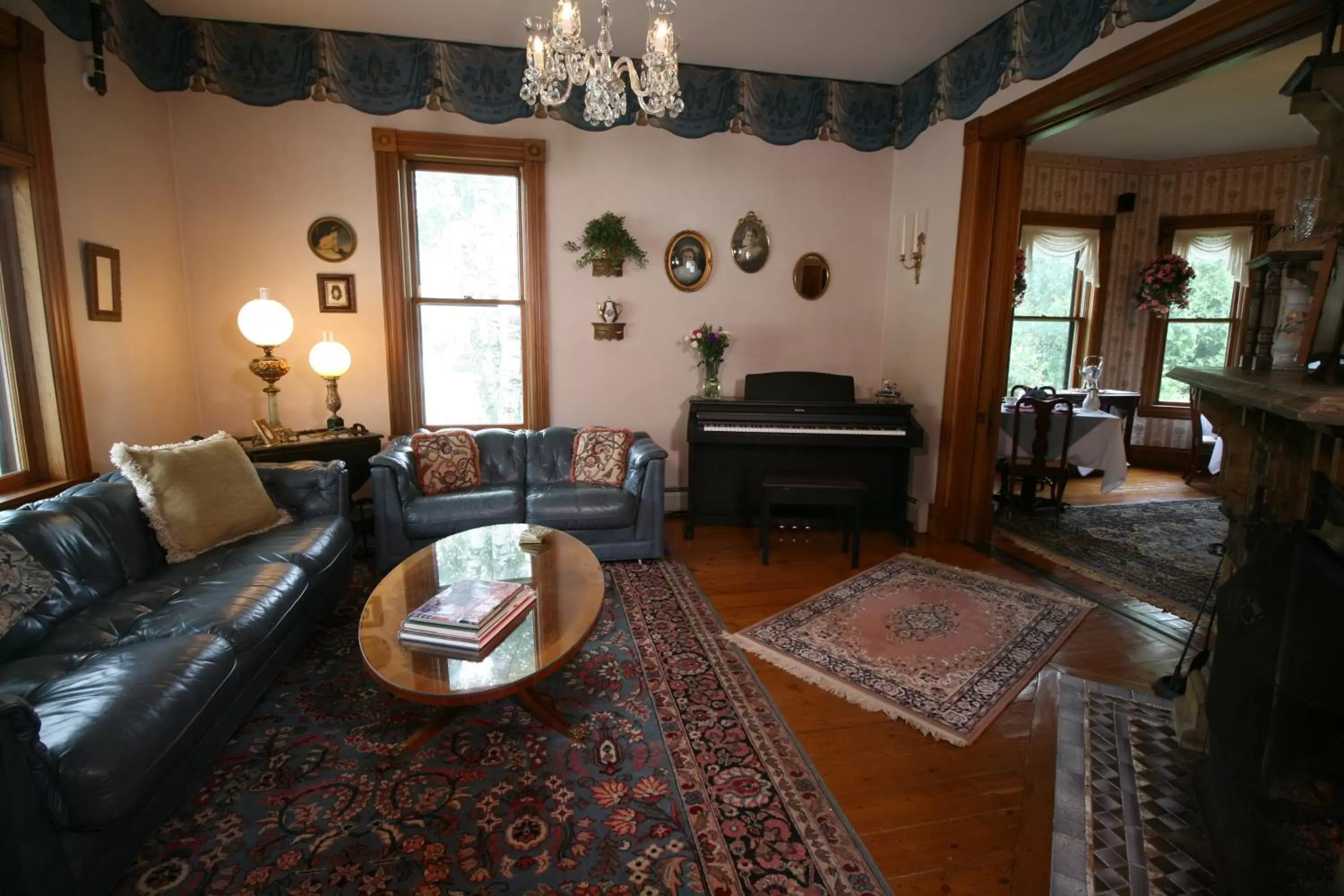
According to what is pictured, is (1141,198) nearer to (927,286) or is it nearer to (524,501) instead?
(927,286)

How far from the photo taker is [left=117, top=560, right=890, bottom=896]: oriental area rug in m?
1.62

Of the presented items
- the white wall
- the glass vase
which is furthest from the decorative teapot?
the white wall

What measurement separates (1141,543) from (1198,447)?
2506mm

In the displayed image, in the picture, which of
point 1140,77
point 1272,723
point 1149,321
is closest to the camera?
point 1272,723

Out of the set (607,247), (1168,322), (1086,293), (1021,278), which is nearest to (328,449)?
(607,247)

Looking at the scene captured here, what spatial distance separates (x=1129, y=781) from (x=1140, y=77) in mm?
2912

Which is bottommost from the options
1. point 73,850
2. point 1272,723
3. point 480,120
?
point 73,850

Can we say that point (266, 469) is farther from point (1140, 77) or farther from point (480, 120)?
point (1140, 77)

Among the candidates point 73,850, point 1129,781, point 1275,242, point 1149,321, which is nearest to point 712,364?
point 1129,781

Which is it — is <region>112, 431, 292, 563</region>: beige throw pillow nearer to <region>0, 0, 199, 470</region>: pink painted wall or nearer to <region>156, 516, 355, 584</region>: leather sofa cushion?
<region>156, 516, 355, 584</region>: leather sofa cushion

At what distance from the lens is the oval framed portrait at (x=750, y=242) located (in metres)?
4.63

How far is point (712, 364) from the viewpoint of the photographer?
181 inches

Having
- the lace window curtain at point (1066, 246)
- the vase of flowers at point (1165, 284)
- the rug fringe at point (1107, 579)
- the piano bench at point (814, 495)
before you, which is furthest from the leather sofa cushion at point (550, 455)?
the vase of flowers at point (1165, 284)

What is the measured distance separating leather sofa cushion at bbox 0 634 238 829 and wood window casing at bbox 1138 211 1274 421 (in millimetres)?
7644
